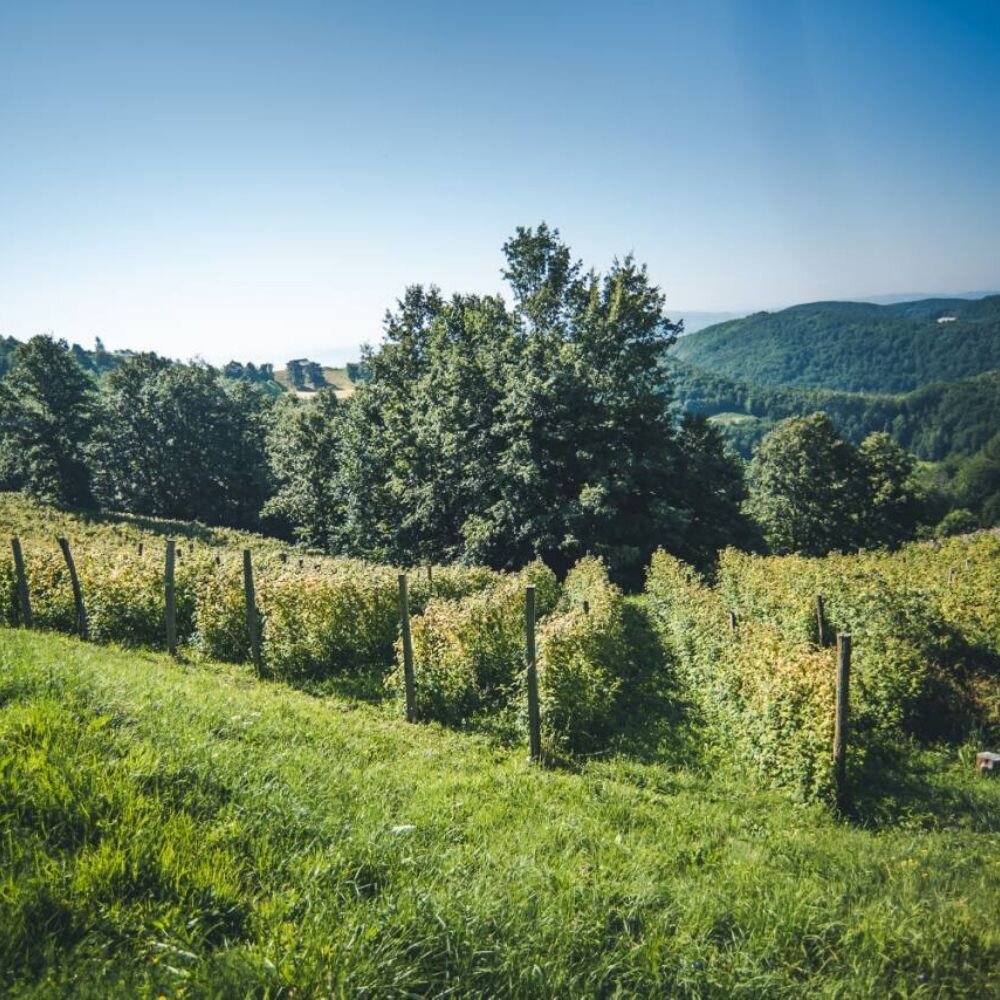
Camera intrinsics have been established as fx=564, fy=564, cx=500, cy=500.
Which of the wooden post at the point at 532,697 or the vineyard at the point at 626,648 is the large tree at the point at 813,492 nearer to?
the vineyard at the point at 626,648

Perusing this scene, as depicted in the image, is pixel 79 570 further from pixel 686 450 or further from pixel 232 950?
pixel 686 450

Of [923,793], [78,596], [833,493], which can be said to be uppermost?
[78,596]

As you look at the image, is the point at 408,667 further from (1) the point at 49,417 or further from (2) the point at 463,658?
(1) the point at 49,417

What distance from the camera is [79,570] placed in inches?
538

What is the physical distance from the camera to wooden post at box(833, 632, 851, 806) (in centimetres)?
714

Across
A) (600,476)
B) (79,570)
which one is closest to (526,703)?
(79,570)

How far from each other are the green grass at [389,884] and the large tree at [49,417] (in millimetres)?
53979

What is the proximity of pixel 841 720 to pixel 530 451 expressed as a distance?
2065 cm

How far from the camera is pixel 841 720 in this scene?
7.27 metres

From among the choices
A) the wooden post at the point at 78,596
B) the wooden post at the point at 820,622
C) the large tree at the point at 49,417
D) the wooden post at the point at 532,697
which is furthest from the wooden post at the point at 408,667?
the large tree at the point at 49,417

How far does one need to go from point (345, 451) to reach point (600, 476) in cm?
1931

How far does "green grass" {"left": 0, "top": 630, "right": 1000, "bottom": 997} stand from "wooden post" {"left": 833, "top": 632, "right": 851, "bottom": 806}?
3.29ft

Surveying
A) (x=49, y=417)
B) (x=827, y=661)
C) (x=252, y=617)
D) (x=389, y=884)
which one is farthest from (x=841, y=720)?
(x=49, y=417)

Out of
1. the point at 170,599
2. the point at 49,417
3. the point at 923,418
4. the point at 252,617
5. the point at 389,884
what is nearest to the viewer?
the point at 389,884
